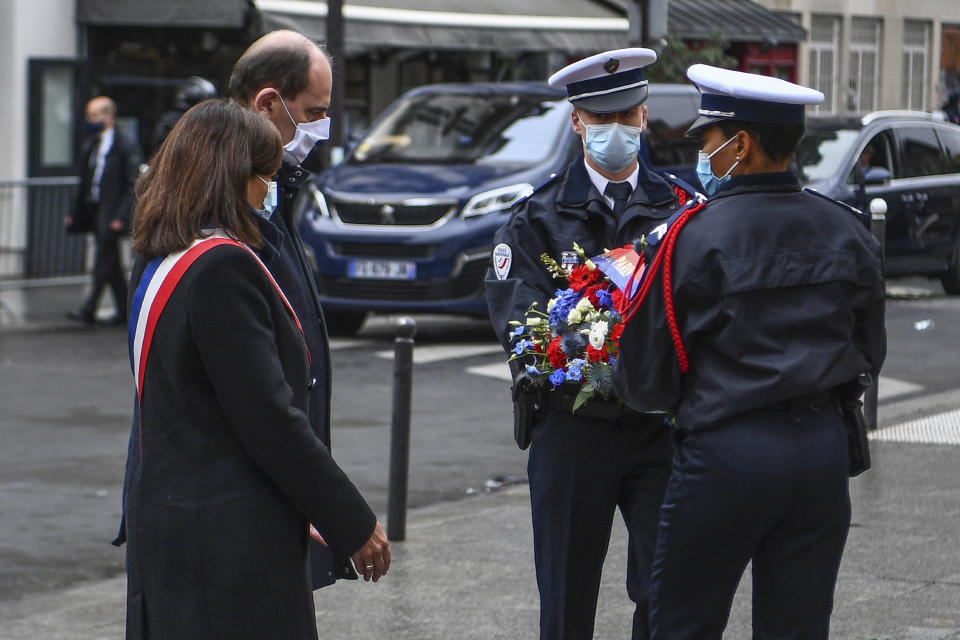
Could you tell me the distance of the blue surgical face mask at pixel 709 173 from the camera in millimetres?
3584

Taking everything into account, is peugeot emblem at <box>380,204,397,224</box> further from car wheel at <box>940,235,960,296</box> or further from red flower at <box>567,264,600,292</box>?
red flower at <box>567,264,600,292</box>

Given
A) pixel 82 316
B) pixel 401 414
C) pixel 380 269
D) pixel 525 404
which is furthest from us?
pixel 82 316

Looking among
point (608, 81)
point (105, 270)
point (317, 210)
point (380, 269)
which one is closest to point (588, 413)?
point (608, 81)

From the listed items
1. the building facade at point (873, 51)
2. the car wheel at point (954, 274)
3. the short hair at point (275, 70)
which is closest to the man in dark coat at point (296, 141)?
the short hair at point (275, 70)

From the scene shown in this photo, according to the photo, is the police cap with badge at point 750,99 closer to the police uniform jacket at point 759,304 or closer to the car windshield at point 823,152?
the police uniform jacket at point 759,304

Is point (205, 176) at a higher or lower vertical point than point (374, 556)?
higher

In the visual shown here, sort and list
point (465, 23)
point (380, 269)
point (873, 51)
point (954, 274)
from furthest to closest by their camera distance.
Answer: point (873, 51) < point (465, 23) < point (954, 274) < point (380, 269)

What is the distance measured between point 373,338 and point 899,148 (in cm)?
558

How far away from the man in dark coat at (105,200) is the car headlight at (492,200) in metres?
3.06

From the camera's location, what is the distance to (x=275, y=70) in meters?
3.94

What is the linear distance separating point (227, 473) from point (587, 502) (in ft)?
4.53

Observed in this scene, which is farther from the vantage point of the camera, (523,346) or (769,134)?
(523,346)

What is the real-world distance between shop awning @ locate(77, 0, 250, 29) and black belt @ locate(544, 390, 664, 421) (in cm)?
1522

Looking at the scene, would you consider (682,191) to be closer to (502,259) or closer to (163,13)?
(502,259)
